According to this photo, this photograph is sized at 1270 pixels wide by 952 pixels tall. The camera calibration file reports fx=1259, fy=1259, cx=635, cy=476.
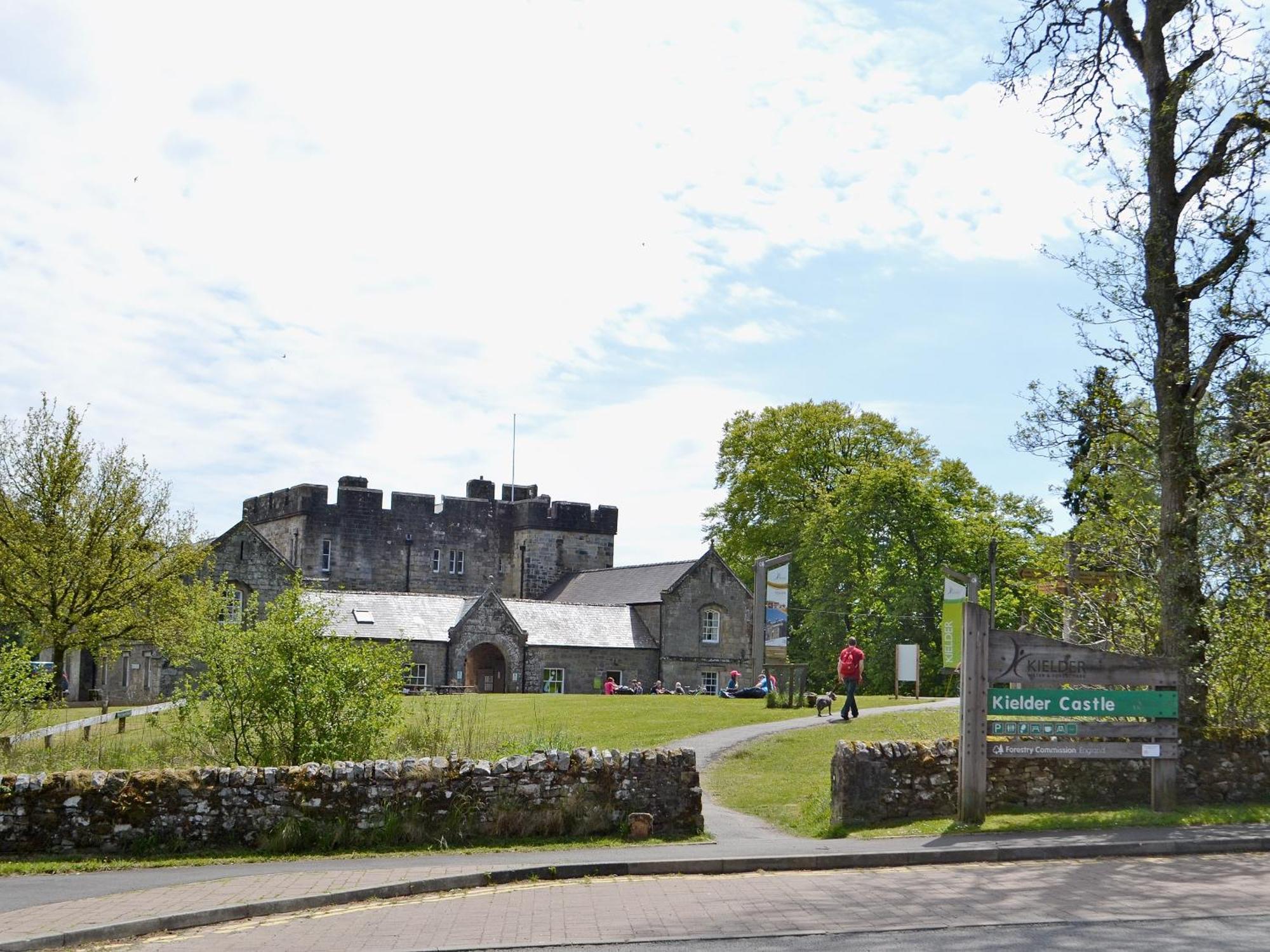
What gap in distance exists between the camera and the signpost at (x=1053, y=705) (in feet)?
49.3

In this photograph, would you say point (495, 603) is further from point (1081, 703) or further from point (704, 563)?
point (1081, 703)

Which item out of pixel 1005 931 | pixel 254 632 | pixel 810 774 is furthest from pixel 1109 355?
pixel 254 632

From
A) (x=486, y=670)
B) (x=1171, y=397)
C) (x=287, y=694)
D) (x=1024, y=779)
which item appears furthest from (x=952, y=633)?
(x=486, y=670)

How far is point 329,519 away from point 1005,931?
65359 millimetres

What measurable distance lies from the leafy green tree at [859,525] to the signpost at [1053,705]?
39.3 meters

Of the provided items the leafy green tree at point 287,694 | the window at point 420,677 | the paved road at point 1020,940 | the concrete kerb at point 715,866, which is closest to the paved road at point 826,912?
the paved road at point 1020,940

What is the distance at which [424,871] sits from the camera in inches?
484

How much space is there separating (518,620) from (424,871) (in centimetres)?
4264

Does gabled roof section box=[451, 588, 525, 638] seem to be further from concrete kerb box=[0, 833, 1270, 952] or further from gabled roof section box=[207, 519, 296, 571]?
concrete kerb box=[0, 833, 1270, 952]

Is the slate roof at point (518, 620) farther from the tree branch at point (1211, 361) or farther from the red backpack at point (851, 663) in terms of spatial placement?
the tree branch at point (1211, 361)

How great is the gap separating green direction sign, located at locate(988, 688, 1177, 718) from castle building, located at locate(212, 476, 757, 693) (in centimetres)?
3116

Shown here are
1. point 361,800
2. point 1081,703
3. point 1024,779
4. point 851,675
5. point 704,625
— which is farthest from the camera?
point 704,625

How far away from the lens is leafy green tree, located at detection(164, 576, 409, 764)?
606 inches

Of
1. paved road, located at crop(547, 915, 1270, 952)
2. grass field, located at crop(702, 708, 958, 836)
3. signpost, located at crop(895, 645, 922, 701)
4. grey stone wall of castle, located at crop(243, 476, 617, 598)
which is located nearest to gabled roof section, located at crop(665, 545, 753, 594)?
grey stone wall of castle, located at crop(243, 476, 617, 598)
